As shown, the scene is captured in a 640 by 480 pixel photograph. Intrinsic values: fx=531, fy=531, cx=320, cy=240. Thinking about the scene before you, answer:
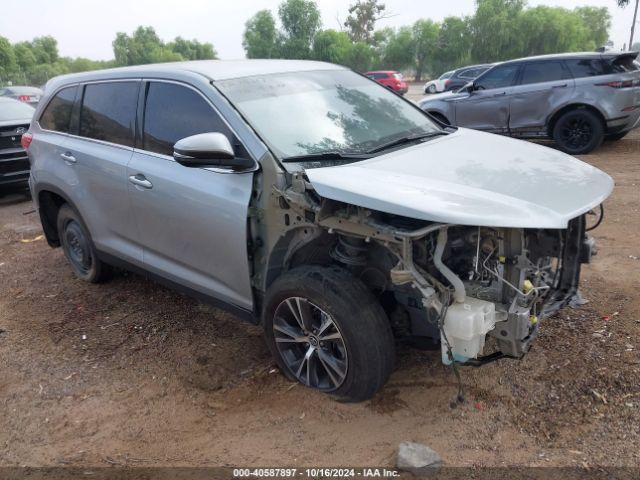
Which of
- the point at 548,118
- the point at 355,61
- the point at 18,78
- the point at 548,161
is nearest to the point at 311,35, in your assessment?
the point at 355,61

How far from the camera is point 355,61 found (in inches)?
2672

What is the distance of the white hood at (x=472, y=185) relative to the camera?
2.30 metres

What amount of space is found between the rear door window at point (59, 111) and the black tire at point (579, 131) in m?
7.91

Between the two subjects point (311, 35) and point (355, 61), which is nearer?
point (355, 61)

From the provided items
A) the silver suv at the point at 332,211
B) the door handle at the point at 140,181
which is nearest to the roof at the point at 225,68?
the silver suv at the point at 332,211

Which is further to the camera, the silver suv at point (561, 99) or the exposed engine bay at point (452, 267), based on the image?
the silver suv at point (561, 99)

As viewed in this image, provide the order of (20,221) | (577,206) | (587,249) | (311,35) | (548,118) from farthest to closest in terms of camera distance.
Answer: (311,35) → (548,118) → (20,221) → (587,249) → (577,206)

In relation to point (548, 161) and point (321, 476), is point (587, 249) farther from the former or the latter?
point (321, 476)

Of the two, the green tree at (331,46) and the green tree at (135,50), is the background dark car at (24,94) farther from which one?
the green tree at (135,50)

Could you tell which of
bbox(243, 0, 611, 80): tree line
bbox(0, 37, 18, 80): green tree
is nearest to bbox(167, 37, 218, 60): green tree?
bbox(243, 0, 611, 80): tree line

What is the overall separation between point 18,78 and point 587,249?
68.6 metres

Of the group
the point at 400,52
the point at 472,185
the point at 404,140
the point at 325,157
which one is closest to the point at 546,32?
the point at 400,52

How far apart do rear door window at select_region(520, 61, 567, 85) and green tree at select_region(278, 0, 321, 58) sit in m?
66.3

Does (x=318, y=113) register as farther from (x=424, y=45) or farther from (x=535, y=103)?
(x=424, y=45)
